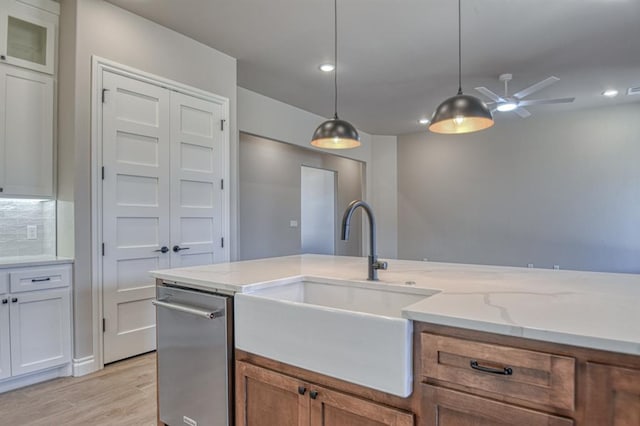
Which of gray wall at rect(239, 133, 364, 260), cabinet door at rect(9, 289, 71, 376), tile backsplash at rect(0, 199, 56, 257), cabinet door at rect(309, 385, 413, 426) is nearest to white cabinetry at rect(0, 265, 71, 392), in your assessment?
cabinet door at rect(9, 289, 71, 376)

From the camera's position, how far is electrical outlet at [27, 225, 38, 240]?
288 centimetres

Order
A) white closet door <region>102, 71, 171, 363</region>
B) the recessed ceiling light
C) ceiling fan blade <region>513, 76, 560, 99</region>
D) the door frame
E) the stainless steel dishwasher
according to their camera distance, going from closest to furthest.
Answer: the stainless steel dishwasher, the door frame, white closet door <region>102, 71, 171, 363</region>, ceiling fan blade <region>513, 76, 560, 99</region>, the recessed ceiling light

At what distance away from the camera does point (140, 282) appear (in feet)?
10.2

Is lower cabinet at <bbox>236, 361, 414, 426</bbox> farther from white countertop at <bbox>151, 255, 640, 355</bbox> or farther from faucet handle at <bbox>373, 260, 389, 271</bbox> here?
faucet handle at <bbox>373, 260, 389, 271</bbox>

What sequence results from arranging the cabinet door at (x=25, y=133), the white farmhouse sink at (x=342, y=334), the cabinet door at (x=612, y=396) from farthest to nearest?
the cabinet door at (x=25, y=133)
the white farmhouse sink at (x=342, y=334)
the cabinet door at (x=612, y=396)

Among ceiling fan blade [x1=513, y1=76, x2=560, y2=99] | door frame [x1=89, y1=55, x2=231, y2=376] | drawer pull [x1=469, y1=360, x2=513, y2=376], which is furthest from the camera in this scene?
ceiling fan blade [x1=513, y1=76, x2=560, y2=99]

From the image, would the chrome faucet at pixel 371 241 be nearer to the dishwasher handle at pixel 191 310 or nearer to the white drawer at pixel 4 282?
the dishwasher handle at pixel 191 310

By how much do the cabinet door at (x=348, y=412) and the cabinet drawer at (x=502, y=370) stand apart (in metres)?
0.17

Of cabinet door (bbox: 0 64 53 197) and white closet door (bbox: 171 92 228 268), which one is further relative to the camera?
white closet door (bbox: 171 92 228 268)

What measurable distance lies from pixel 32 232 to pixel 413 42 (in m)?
3.70

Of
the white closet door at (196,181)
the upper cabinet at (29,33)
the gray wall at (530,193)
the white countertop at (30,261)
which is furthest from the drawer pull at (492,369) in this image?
the gray wall at (530,193)

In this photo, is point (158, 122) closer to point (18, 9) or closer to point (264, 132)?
point (18, 9)

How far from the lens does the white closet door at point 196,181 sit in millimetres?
3361

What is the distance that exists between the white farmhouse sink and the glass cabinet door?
2.66m
